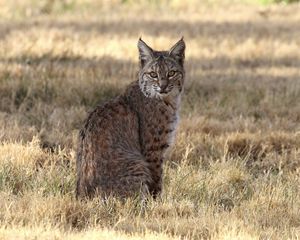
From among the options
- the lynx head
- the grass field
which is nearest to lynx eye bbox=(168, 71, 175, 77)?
the lynx head

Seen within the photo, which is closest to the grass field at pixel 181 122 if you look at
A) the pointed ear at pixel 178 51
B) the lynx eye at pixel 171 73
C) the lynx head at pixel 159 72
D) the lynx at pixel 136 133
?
the lynx at pixel 136 133

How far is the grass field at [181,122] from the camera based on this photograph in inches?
287

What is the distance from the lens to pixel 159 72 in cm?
853

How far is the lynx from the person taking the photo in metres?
7.75

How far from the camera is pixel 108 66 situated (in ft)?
52.7

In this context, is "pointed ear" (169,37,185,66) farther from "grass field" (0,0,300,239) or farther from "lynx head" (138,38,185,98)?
"grass field" (0,0,300,239)

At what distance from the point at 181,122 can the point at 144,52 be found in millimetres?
3043

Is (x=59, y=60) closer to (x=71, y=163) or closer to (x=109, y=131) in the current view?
(x=71, y=163)

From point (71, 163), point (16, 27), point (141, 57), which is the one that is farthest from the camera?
point (16, 27)

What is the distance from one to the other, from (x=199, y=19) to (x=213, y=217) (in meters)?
16.6

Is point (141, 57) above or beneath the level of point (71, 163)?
above

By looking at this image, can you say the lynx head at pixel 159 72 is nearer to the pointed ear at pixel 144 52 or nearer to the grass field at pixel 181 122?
the pointed ear at pixel 144 52

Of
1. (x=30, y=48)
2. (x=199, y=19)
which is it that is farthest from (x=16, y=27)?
(x=199, y=19)

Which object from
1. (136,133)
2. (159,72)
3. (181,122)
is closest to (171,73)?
(159,72)
